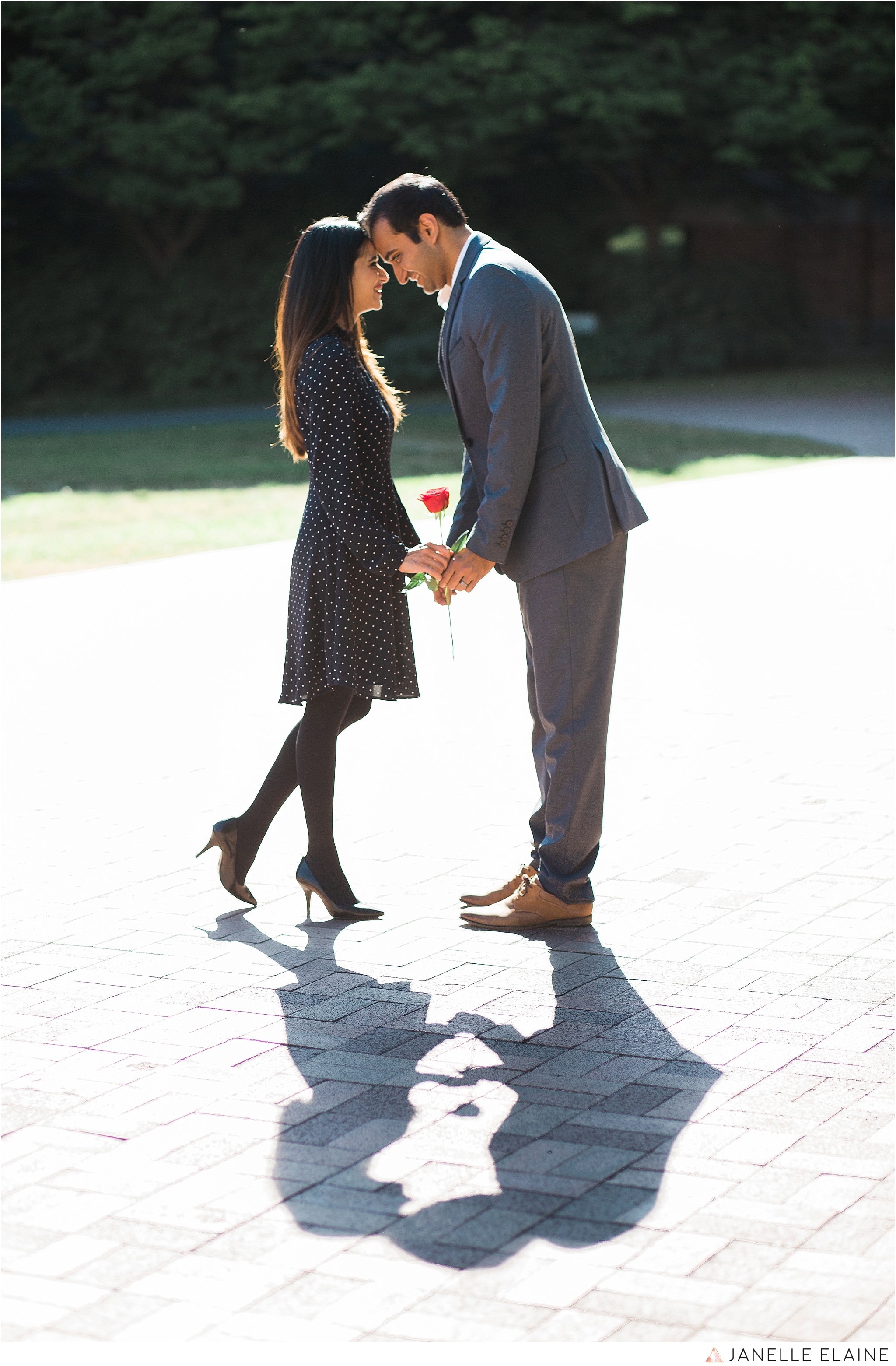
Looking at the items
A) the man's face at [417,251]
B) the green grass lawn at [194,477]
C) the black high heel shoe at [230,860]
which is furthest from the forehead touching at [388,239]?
the green grass lawn at [194,477]

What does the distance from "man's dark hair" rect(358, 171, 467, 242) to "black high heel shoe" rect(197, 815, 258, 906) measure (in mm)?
1804

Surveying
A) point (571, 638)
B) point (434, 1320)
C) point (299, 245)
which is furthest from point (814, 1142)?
point (299, 245)

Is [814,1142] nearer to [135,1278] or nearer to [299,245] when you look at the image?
[135,1278]

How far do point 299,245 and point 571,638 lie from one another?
136cm

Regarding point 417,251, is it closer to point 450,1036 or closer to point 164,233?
point 450,1036

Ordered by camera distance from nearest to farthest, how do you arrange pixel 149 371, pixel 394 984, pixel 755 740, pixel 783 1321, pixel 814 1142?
pixel 783 1321, pixel 814 1142, pixel 394 984, pixel 755 740, pixel 149 371

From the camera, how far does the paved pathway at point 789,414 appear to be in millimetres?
18703

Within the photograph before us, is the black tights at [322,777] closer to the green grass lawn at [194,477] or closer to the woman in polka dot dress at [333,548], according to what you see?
the woman in polka dot dress at [333,548]

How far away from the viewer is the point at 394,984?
429cm

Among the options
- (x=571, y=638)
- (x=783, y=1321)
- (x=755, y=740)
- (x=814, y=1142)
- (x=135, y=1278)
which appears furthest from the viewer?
(x=755, y=740)

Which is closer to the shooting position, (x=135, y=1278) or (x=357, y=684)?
(x=135, y=1278)

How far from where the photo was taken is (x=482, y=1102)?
356 centimetres

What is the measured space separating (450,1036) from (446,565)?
4.28ft

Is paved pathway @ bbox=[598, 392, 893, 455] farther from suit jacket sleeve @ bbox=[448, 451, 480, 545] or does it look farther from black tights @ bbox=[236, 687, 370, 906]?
black tights @ bbox=[236, 687, 370, 906]
